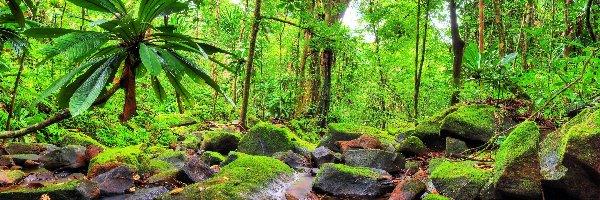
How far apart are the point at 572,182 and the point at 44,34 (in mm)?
3287

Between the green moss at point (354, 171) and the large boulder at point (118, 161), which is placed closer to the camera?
the large boulder at point (118, 161)

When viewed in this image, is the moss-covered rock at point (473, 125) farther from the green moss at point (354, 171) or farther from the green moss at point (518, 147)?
the green moss at point (518, 147)

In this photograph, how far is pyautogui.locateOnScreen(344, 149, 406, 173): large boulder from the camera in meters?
5.16

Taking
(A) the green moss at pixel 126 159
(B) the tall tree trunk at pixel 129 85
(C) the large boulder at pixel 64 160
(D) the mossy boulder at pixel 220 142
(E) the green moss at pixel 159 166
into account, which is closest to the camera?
(B) the tall tree trunk at pixel 129 85

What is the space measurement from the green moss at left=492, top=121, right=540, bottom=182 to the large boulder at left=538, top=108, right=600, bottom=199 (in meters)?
0.20

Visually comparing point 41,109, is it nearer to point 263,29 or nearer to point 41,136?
point 41,136

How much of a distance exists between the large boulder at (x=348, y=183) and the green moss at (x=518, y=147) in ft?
3.93

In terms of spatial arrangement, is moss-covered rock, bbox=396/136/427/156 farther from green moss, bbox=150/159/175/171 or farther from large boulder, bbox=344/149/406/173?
green moss, bbox=150/159/175/171

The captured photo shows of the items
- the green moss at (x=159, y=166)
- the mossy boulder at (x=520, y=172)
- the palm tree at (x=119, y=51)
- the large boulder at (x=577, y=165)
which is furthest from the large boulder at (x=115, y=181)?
the large boulder at (x=577, y=165)

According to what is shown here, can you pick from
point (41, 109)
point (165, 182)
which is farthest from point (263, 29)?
point (165, 182)

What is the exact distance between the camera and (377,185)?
4297 mm

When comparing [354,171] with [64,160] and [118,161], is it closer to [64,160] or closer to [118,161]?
[118,161]

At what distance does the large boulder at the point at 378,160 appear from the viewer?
5156 millimetres

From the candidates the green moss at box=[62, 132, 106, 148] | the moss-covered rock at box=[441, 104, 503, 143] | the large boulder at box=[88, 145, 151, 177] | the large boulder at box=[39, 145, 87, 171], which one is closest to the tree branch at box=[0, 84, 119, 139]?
the large boulder at box=[88, 145, 151, 177]
